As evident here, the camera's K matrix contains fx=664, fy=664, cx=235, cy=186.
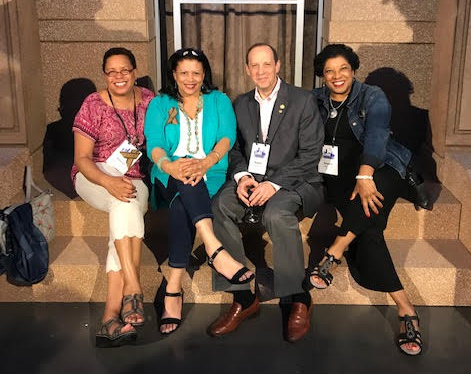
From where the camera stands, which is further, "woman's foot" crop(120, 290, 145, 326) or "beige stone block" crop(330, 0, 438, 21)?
"beige stone block" crop(330, 0, 438, 21)

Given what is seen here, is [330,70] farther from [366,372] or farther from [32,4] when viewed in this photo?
[32,4]

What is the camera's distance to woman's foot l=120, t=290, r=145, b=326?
3.13 m

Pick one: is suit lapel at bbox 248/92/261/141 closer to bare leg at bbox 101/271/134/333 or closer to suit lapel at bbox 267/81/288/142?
suit lapel at bbox 267/81/288/142

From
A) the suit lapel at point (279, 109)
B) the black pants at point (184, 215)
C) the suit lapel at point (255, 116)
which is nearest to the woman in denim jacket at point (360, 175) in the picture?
the suit lapel at point (279, 109)

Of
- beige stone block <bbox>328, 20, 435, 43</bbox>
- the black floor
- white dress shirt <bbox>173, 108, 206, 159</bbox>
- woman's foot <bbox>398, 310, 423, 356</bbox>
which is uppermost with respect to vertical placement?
beige stone block <bbox>328, 20, 435, 43</bbox>

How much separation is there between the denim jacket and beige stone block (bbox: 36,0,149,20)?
1.70 meters

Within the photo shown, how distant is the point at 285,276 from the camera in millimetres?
3270

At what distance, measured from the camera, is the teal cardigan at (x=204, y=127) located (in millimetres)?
3451

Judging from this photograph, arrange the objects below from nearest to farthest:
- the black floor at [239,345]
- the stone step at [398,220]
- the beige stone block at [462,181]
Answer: the black floor at [239,345] → the beige stone block at [462,181] → the stone step at [398,220]

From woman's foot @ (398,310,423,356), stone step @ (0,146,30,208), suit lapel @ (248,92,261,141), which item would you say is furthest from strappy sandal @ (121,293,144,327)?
woman's foot @ (398,310,423,356)

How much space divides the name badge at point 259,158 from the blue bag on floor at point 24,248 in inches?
46.5

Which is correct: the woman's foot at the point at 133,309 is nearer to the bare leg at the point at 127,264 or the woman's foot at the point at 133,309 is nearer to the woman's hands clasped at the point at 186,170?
the bare leg at the point at 127,264

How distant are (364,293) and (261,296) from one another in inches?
21.9

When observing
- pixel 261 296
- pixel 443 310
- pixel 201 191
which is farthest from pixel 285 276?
pixel 443 310
